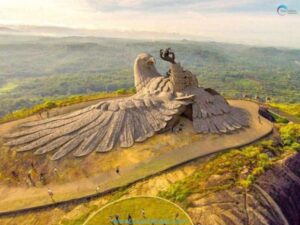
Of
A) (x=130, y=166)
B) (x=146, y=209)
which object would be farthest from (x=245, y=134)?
(x=146, y=209)

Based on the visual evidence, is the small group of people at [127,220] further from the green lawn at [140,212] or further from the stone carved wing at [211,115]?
the stone carved wing at [211,115]

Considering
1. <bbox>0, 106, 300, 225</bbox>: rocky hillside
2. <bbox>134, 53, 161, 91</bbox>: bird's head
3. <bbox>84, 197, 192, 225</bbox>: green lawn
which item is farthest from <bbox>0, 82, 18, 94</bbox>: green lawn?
<bbox>84, 197, 192, 225</bbox>: green lawn

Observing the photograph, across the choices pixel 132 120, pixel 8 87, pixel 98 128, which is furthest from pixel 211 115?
pixel 8 87

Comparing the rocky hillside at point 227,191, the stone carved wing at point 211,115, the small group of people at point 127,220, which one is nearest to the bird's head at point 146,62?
the stone carved wing at point 211,115

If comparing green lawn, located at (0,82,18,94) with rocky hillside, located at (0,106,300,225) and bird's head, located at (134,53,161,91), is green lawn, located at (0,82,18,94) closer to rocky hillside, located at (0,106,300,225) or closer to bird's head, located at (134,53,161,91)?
bird's head, located at (134,53,161,91)

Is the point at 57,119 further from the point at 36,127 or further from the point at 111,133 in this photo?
the point at 111,133

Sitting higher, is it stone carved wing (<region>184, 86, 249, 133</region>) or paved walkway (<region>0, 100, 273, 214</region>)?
stone carved wing (<region>184, 86, 249, 133</region>)
